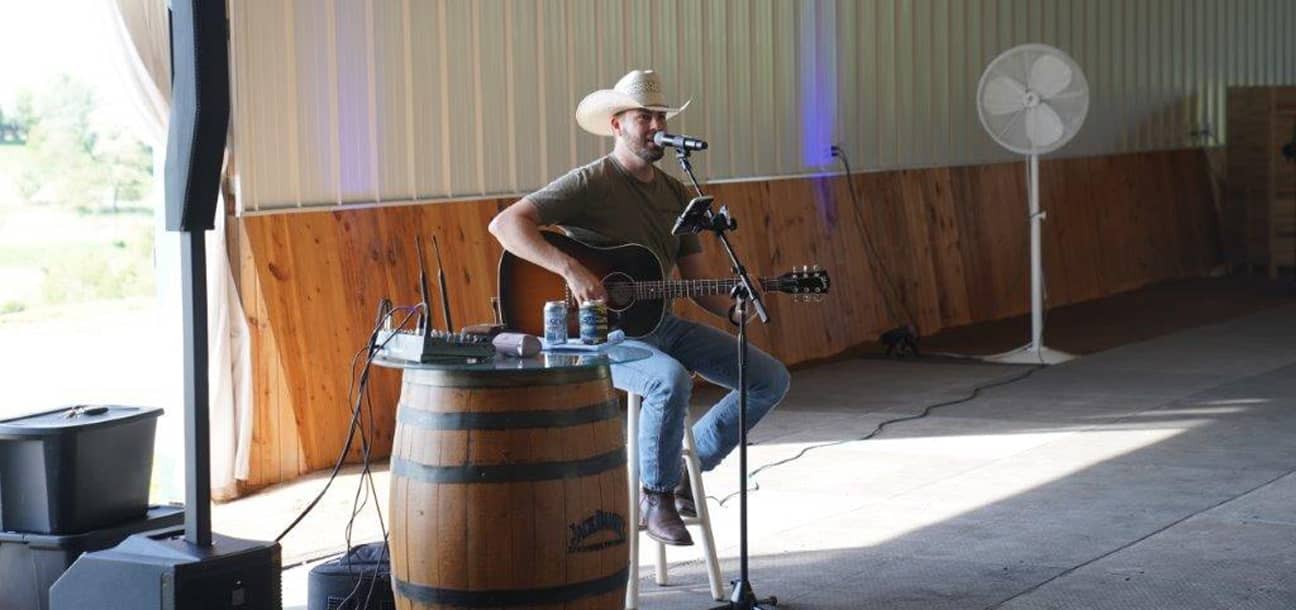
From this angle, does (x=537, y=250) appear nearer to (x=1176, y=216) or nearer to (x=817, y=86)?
(x=817, y=86)

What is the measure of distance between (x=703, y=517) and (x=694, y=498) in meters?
0.14

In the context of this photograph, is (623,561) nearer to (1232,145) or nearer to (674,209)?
(674,209)

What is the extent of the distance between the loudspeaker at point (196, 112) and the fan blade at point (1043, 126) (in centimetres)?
689

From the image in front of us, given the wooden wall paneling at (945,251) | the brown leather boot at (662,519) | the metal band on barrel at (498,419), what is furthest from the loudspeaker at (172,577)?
the wooden wall paneling at (945,251)

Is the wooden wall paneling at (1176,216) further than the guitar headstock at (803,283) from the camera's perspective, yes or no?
Yes

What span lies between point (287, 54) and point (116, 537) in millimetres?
3033

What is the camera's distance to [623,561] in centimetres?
433

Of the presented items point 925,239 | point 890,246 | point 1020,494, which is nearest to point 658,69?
point 890,246

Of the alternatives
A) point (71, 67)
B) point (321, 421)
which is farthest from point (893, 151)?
point (71, 67)

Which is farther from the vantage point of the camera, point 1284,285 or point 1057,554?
point 1284,285

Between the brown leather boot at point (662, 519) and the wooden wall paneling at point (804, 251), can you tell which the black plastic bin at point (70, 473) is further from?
the wooden wall paneling at point (804, 251)

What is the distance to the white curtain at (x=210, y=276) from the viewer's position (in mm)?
6781

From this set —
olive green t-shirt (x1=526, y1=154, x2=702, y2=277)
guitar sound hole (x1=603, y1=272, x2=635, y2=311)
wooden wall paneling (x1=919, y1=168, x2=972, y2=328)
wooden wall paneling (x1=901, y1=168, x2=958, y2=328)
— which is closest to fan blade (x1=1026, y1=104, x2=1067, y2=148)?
wooden wall paneling (x1=901, y1=168, x2=958, y2=328)

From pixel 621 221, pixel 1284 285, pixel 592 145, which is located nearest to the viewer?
pixel 621 221
